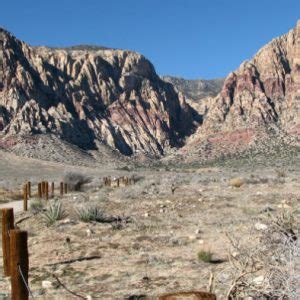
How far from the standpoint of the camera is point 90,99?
135m

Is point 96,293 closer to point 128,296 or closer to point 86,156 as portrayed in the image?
point 128,296

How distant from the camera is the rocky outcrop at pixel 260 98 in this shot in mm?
123688

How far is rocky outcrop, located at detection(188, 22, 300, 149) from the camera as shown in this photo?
406 feet

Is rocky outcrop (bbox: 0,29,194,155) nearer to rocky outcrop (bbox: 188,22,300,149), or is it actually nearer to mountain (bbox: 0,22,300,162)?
mountain (bbox: 0,22,300,162)

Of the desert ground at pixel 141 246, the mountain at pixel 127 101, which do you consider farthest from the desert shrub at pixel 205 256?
the mountain at pixel 127 101

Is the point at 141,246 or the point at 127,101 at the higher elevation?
the point at 127,101

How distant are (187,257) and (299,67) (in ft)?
432

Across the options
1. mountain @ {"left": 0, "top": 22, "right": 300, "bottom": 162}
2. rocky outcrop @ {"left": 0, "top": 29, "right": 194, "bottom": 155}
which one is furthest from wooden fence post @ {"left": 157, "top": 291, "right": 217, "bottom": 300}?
rocky outcrop @ {"left": 0, "top": 29, "right": 194, "bottom": 155}

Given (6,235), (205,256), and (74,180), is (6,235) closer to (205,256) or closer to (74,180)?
(205,256)

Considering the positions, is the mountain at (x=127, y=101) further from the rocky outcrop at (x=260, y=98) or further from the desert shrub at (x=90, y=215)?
the desert shrub at (x=90, y=215)

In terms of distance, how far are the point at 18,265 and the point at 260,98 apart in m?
128

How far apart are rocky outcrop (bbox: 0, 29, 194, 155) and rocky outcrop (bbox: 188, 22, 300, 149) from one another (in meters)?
18.6

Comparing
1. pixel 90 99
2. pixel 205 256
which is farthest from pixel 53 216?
pixel 90 99

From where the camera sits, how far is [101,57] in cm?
14600
